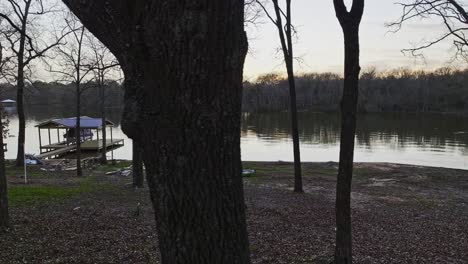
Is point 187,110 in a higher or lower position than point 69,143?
higher

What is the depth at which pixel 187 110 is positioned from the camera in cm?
206

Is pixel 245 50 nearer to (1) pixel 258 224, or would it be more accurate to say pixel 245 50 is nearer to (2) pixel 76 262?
(2) pixel 76 262

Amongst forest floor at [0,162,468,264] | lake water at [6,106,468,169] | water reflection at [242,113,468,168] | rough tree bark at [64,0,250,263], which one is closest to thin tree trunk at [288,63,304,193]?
forest floor at [0,162,468,264]

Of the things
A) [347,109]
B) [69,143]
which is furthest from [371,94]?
[347,109]

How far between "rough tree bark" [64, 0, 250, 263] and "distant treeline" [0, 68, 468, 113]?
3073 inches

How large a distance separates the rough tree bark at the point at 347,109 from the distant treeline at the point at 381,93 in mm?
89228

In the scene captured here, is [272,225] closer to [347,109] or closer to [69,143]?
[347,109]

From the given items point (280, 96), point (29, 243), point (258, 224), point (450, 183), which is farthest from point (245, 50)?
point (280, 96)

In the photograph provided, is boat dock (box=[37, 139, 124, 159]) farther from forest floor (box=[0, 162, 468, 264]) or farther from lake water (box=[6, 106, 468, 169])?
forest floor (box=[0, 162, 468, 264])

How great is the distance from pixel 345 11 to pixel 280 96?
4424 inches

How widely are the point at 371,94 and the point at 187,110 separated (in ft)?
370

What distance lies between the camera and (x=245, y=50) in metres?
2.22

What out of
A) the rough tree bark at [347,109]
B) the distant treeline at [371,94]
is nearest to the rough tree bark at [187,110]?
the rough tree bark at [347,109]

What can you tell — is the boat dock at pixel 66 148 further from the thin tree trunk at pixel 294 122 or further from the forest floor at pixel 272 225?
the thin tree trunk at pixel 294 122
